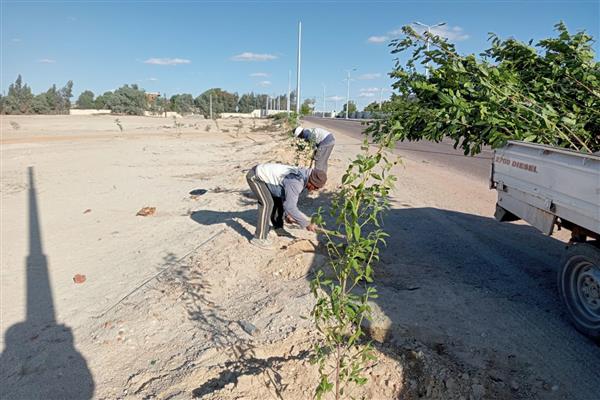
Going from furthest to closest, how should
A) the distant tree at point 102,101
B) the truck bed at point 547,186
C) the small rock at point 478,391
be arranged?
the distant tree at point 102,101 → the truck bed at point 547,186 → the small rock at point 478,391

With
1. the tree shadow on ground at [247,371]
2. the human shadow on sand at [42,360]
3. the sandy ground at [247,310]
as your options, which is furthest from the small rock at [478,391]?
the human shadow on sand at [42,360]

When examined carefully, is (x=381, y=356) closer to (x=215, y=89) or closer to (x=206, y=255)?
(x=206, y=255)

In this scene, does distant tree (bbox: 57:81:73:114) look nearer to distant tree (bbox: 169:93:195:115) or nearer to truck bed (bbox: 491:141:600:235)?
distant tree (bbox: 169:93:195:115)

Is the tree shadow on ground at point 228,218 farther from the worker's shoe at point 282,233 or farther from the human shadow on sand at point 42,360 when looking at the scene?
the human shadow on sand at point 42,360

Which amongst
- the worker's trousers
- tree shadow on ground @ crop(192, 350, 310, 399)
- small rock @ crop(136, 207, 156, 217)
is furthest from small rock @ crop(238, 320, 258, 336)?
small rock @ crop(136, 207, 156, 217)

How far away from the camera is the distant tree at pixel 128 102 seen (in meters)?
77.7

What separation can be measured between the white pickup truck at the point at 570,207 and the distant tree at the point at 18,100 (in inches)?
3299

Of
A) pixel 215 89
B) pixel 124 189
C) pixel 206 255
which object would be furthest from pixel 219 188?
pixel 215 89

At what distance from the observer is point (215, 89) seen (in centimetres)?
10788

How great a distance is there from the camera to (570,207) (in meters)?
3.47

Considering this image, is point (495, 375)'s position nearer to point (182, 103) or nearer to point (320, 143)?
point (320, 143)

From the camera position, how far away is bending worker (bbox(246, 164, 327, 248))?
17.5ft

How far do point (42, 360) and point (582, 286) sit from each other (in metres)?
4.73

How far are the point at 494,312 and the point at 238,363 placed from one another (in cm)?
231
